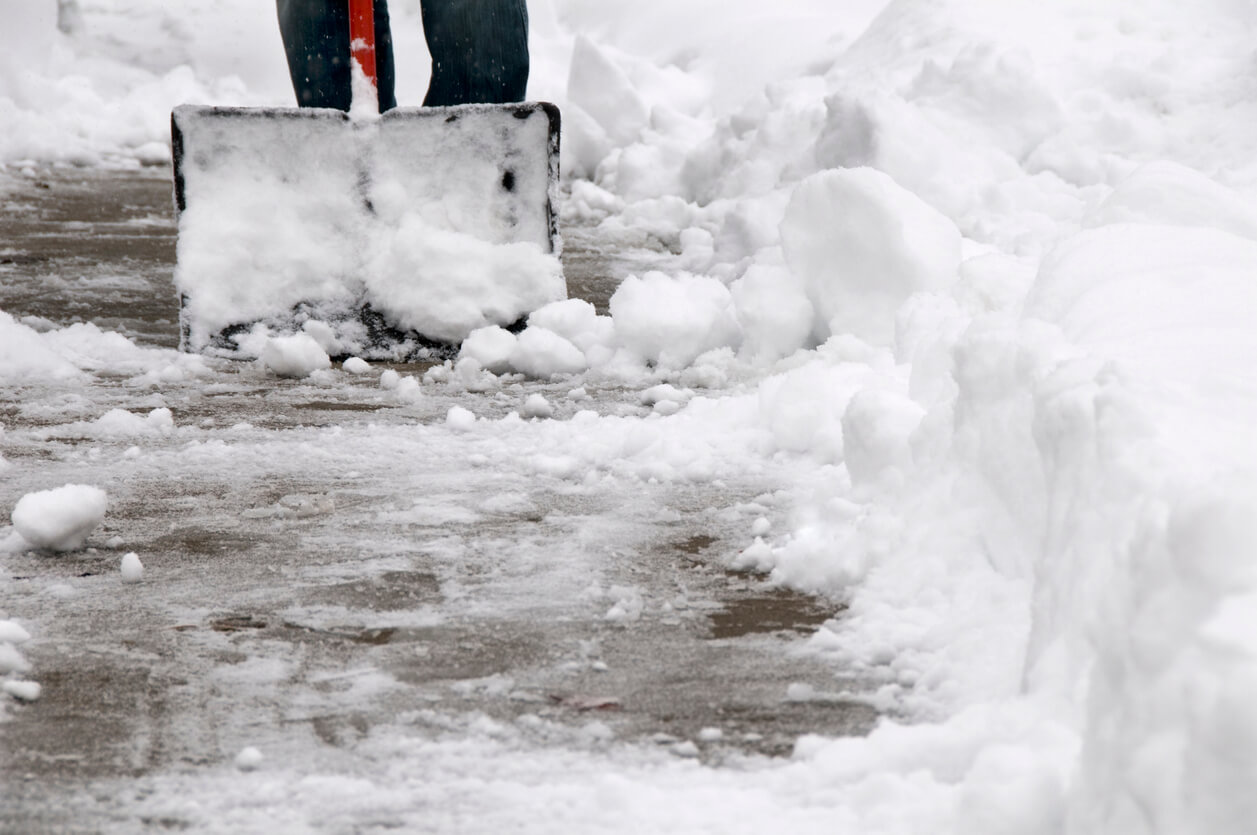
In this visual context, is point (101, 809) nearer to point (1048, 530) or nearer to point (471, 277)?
point (1048, 530)

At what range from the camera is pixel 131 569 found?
1.70m

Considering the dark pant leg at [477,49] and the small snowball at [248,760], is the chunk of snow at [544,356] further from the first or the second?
the small snowball at [248,760]

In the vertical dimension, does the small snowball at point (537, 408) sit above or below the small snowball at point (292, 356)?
below

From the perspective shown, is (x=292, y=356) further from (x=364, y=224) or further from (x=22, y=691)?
(x=22, y=691)

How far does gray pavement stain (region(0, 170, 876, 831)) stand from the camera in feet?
4.27

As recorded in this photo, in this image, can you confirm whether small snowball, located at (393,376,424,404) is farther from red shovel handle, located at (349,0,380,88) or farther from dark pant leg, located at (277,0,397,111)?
dark pant leg, located at (277,0,397,111)

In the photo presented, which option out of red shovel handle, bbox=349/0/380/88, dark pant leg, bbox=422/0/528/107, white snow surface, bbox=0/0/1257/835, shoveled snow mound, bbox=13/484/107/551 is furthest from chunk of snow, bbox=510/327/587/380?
shoveled snow mound, bbox=13/484/107/551

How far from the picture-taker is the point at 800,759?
124 centimetres

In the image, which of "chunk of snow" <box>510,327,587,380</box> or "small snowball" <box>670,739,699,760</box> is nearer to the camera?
"small snowball" <box>670,739,699,760</box>

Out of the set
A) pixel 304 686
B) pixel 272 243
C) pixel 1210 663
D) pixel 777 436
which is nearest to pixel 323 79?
pixel 272 243

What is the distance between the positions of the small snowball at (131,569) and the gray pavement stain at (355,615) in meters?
0.02

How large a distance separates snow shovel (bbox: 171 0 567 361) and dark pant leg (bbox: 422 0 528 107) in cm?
43

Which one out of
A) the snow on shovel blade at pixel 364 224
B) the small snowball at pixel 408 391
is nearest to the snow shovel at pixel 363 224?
the snow on shovel blade at pixel 364 224

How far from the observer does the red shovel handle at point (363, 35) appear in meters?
3.25
